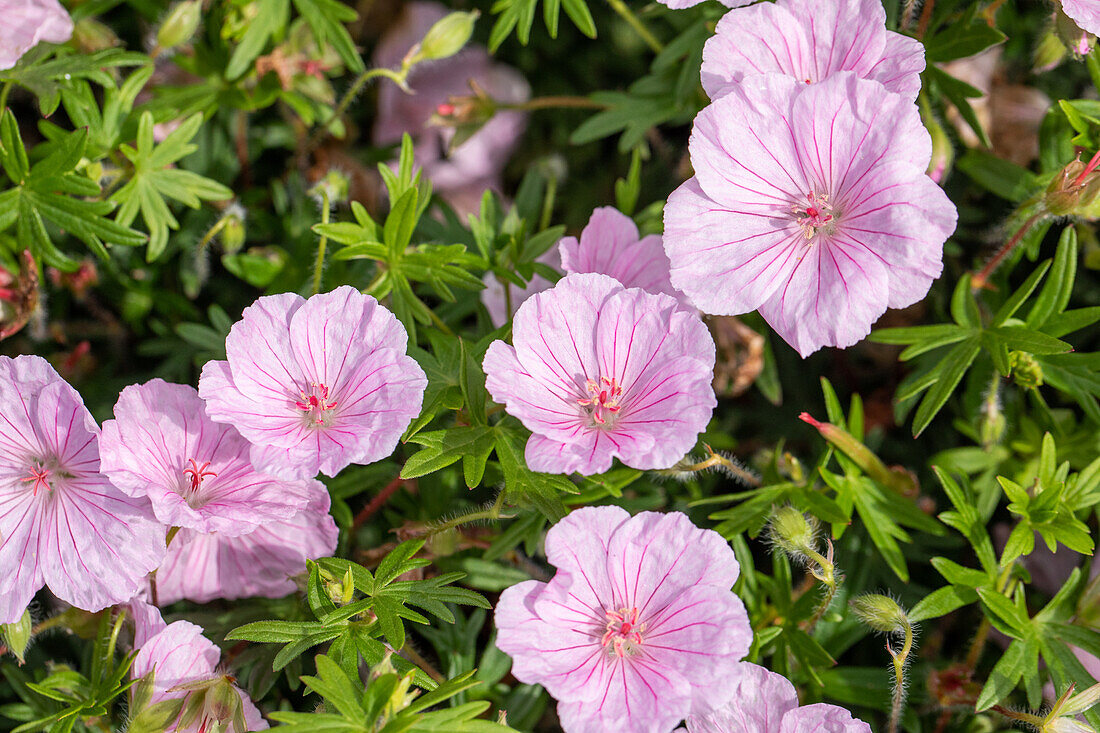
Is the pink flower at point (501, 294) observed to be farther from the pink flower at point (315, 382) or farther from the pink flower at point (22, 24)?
the pink flower at point (22, 24)

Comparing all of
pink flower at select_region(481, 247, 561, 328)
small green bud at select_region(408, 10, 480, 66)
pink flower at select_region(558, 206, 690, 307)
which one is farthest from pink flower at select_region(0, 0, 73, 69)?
pink flower at select_region(558, 206, 690, 307)

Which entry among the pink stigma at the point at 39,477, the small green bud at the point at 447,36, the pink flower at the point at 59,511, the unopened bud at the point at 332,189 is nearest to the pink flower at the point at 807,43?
the small green bud at the point at 447,36

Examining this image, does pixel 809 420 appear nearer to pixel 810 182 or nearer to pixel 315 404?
pixel 810 182

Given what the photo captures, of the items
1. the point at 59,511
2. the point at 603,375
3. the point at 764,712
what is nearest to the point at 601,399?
the point at 603,375

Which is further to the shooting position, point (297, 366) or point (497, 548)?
point (497, 548)

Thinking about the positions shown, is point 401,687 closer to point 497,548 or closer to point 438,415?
point 497,548

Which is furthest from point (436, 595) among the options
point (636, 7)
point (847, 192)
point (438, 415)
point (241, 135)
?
point (636, 7)
